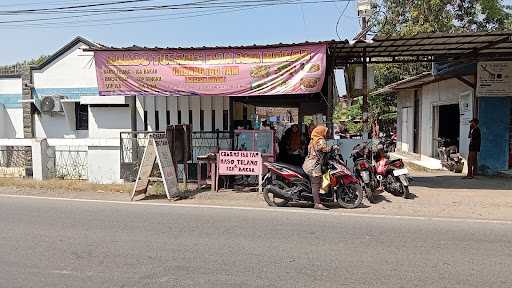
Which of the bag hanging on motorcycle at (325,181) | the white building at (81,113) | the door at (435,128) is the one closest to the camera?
the bag hanging on motorcycle at (325,181)

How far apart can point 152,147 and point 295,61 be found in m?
3.48

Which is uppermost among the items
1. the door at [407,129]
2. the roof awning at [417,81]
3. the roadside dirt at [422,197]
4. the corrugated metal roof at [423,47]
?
the corrugated metal roof at [423,47]

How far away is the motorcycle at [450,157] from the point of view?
50.3ft

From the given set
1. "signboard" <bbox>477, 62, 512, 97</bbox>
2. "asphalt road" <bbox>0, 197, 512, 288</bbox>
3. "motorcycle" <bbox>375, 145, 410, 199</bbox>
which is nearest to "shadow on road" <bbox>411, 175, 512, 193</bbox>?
"motorcycle" <bbox>375, 145, 410, 199</bbox>

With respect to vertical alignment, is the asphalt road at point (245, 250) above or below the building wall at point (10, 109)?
below

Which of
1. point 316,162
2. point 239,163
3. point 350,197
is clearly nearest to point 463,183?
point 350,197

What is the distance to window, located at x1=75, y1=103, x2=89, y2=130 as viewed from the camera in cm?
1717

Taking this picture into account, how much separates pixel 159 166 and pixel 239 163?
1.79 m

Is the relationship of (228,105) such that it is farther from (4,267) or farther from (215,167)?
(4,267)

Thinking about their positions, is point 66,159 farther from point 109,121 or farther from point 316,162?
point 316,162

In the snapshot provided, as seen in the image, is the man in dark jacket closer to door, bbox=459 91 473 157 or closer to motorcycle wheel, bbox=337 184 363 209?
door, bbox=459 91 473 157

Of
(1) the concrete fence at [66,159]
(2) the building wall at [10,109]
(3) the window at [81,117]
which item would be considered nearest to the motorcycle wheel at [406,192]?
(1) the concrete fence at [66,159]

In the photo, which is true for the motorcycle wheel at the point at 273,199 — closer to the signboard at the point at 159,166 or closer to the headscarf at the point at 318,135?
the headscarf at the point at 318,135

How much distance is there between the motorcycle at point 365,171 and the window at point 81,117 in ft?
33.3
